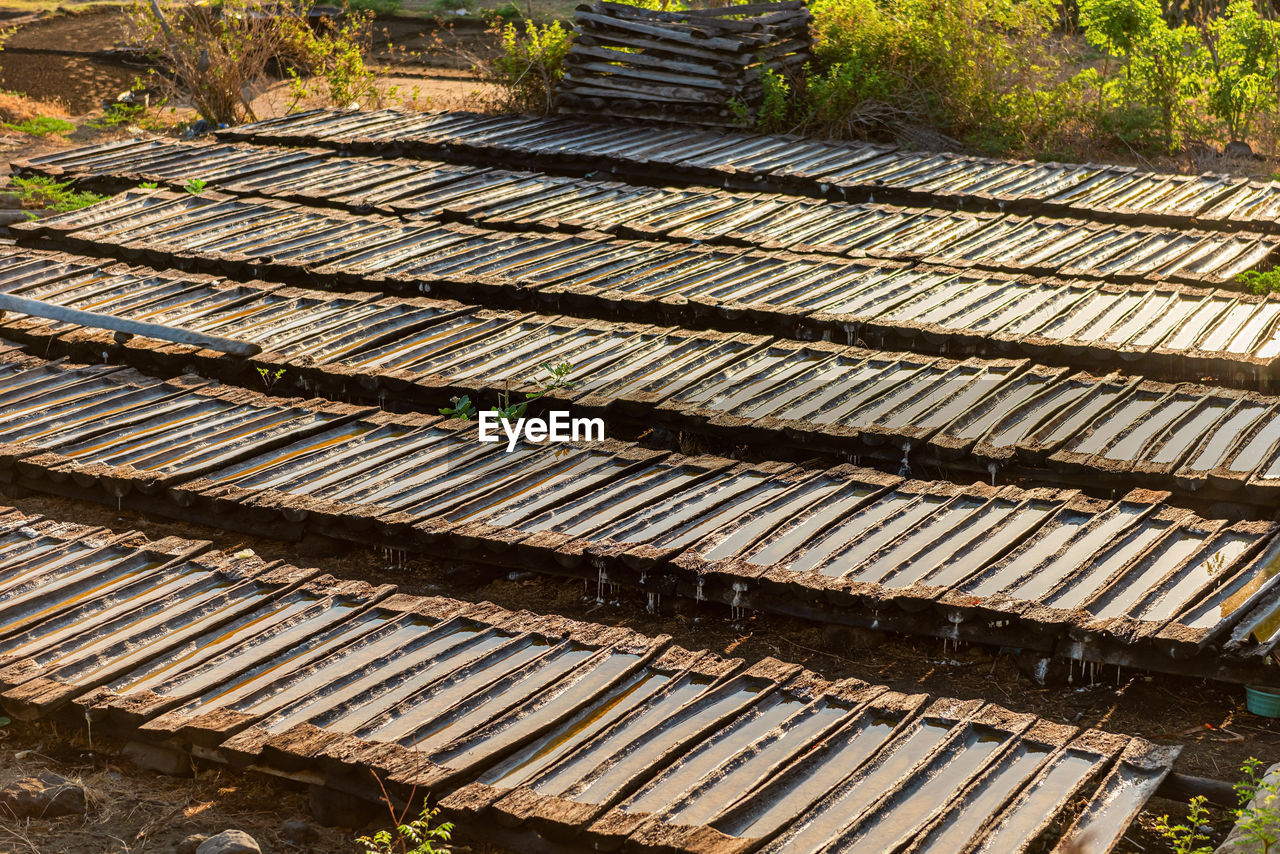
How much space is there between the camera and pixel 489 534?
6.56m

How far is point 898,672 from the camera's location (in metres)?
6.12

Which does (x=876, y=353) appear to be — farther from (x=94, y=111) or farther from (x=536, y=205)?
(x=94, y=111)

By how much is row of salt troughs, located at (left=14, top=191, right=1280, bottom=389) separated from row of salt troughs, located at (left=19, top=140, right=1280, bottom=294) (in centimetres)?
31

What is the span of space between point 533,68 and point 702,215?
215 inches

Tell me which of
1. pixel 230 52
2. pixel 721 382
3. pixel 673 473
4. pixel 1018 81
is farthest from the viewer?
pixel 230 52

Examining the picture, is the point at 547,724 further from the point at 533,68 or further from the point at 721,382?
the point at 533,68

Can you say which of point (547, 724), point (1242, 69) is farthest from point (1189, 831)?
point (1242, 69)

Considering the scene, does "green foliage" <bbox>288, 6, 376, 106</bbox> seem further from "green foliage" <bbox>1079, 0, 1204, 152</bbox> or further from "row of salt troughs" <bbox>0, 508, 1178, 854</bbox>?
"row of salt troughs" <bbox>0, 508, 1178, 854</bbox>

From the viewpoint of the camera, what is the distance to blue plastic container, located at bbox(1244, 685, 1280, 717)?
5.52 meters

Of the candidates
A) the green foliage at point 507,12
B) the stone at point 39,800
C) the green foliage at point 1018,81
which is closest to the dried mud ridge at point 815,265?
the green foliage at point 1018,81

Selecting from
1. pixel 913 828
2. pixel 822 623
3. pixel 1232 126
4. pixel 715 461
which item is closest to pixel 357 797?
pixel 913 828

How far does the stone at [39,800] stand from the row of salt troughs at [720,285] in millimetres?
5527

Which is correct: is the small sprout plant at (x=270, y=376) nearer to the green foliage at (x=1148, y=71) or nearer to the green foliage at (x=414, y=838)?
the green foliage at (x=414, y=838)

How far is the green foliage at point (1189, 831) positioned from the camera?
4473mm
